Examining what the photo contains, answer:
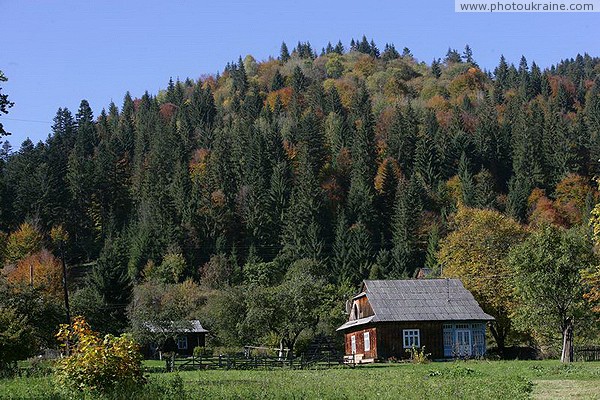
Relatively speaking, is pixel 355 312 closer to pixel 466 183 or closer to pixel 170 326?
pixel 170 326

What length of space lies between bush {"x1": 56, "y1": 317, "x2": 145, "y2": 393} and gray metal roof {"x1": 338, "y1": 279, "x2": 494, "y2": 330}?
3295 centimetres

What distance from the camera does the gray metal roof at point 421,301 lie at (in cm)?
5250

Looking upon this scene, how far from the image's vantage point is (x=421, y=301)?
5400 centimetres

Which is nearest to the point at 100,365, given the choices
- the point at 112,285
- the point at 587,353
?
the point at 587,353

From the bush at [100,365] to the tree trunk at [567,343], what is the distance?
28.0 meters

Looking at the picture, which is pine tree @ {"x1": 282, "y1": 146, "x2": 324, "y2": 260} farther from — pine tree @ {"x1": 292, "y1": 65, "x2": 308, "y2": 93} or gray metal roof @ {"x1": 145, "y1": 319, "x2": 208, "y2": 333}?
pine tree @ {"x1": 292, "y1": 65, "x2": 308, "y2": 93}

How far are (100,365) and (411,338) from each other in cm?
3541

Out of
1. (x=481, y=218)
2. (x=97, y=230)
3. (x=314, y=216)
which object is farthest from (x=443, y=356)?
(x=97, y=230)

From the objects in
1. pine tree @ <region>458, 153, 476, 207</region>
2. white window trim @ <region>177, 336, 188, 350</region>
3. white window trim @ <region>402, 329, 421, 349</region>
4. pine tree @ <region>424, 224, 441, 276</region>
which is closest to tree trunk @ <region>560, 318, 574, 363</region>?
white window trim @ <region>402, 329, 421, 349</region>

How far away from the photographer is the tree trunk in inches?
1644

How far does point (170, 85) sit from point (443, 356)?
132 metres

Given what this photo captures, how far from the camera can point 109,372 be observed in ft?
65.2

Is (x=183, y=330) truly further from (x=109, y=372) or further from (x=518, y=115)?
(x=518, y=115)

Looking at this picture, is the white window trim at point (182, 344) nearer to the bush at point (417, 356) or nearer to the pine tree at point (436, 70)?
the bush at point (417, 356)
